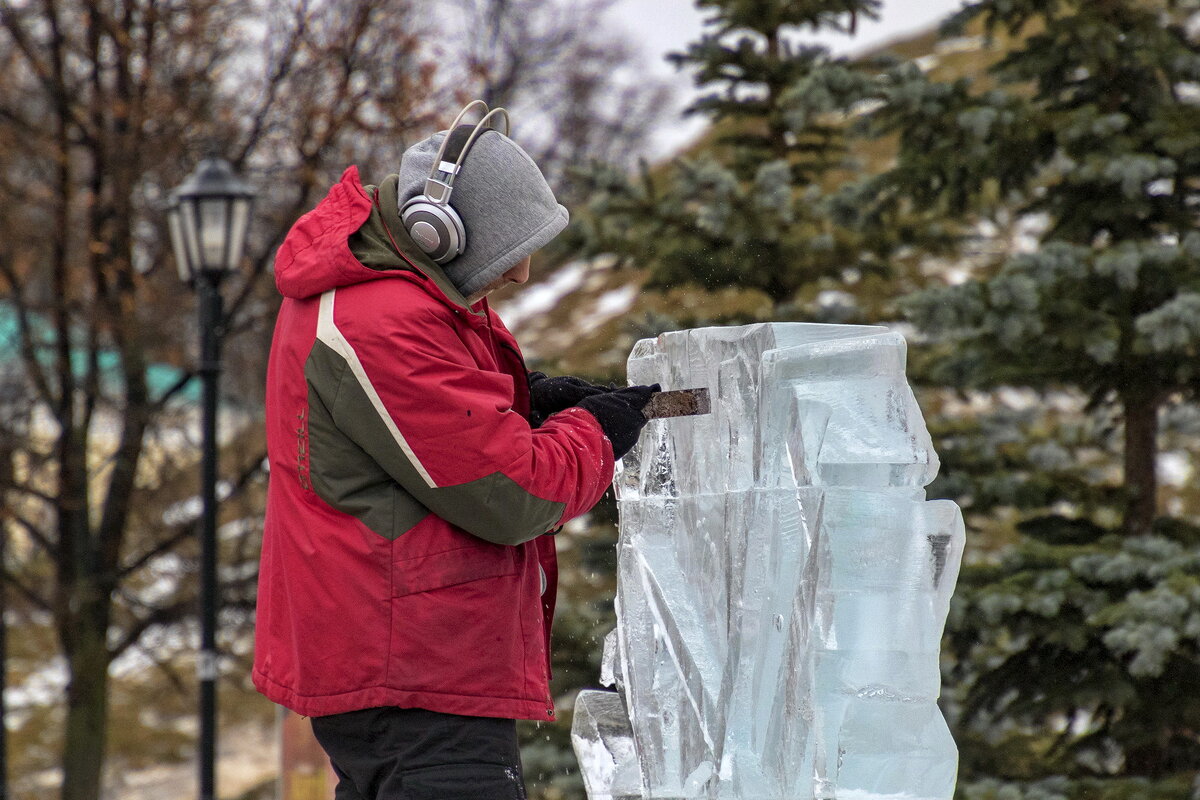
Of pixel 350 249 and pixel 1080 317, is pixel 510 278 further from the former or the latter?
pixel 1080 317

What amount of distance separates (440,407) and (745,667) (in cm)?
100

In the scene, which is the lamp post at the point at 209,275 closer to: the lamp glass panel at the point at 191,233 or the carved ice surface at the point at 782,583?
the lamp glass panel at the point at 191,233

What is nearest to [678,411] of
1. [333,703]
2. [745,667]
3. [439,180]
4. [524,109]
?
[745,667]

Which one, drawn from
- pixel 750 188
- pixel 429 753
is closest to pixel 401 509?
pixel 429 753

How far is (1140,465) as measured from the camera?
5.54 m

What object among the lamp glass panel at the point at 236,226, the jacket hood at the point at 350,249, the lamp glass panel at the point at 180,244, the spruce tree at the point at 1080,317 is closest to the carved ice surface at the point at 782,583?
the jacket hood at the point at 350,249

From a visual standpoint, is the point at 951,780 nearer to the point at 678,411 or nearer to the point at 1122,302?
the point at 678,411

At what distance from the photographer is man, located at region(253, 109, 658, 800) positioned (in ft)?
6.50

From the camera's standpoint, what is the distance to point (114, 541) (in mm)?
8961

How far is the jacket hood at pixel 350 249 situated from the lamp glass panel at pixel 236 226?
4513 mm

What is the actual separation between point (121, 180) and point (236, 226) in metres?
2.55

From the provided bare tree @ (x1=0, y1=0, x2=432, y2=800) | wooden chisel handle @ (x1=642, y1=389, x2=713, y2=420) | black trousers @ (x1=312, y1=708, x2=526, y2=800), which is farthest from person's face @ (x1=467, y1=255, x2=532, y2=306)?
bare tree @ (x1=0, y1=0, x2=432, y2=800)

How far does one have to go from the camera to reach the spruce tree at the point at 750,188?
5754 millimetres

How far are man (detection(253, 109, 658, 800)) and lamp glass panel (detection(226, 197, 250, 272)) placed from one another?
4554 mm
